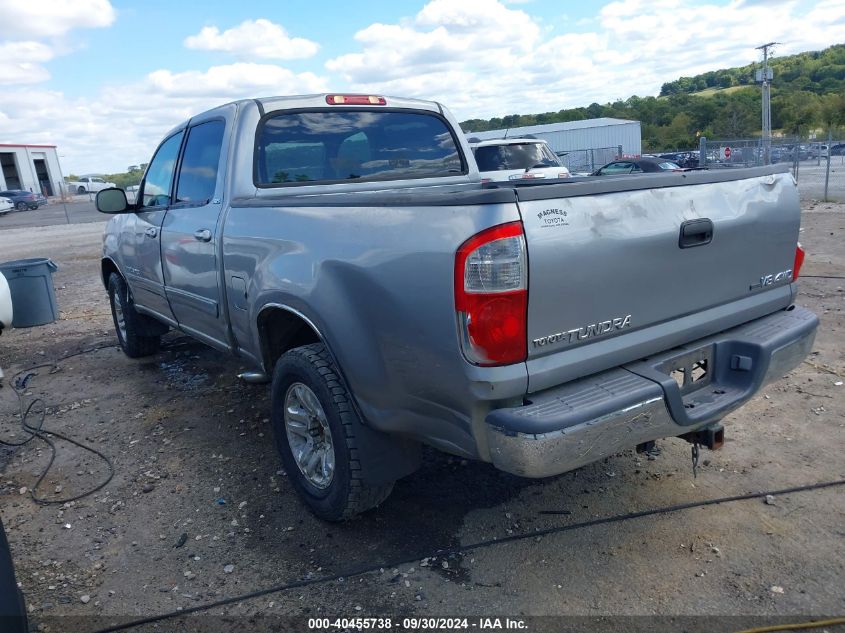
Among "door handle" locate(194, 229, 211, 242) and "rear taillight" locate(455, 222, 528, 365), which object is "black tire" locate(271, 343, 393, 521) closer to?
"rear taillight" locate(455, 222, 528, 365)

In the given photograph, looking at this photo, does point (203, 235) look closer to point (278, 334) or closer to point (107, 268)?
point (278, 334)

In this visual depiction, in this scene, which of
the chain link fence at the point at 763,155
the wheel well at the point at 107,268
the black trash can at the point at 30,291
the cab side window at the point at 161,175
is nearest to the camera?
the cab side window at the point at 161,175

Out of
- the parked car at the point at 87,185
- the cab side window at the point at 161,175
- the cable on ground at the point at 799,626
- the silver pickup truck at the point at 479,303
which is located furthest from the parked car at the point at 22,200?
the cable on ground at the point at 799,626

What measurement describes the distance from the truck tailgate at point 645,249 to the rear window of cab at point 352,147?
2017 millimetres

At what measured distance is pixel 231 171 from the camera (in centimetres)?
387

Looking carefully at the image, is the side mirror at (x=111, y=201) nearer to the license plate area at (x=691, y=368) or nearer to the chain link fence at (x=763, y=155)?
the license plate area at (x=691, y=368)

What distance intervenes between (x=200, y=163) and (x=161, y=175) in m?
0.89

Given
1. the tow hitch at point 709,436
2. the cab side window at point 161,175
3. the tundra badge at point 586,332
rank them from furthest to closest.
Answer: the cab side window at point 161,175
the tow hitch at point 709,436
the tundra badge at point 586,332

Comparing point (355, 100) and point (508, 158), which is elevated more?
point (355, 100)

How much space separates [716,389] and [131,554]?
282 cm

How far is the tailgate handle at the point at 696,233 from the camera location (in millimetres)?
2773

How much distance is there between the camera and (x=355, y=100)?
4383mm

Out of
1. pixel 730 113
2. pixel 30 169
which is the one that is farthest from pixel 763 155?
pixel 30 169

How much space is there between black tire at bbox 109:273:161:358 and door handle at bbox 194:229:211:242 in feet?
7.62
